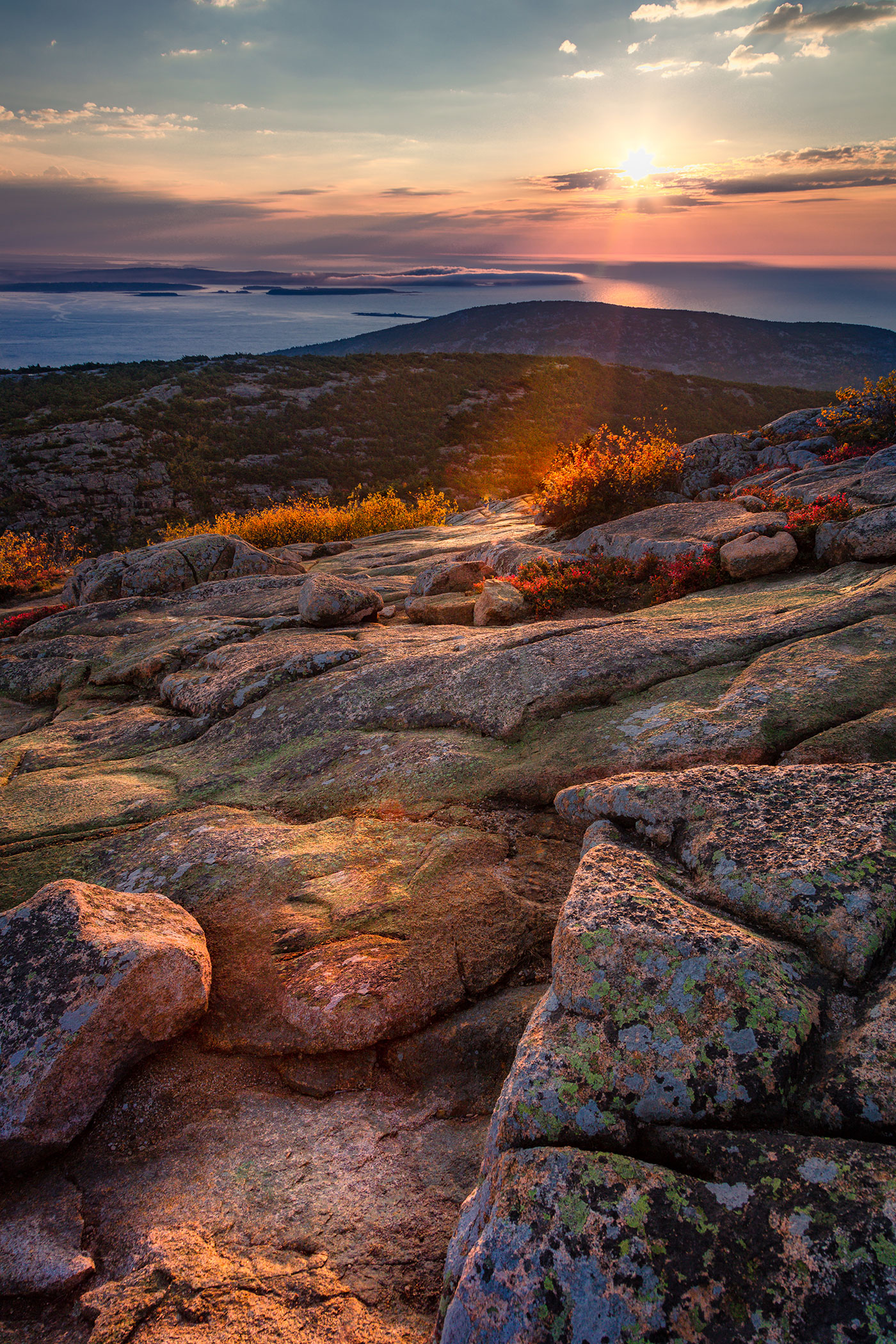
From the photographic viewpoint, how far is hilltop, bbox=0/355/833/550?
58.9m

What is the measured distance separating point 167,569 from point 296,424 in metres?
66.2

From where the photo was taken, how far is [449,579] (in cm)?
1416

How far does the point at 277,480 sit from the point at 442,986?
67.2 metres

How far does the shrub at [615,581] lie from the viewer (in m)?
11.3

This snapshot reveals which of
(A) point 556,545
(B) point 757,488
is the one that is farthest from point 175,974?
(B) point 757,488

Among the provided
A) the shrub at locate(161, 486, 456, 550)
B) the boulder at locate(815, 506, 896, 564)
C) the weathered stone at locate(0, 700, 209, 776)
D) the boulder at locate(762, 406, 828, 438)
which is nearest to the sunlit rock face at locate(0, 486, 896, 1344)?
the weathered stone at locate(0, 700, 209, 776)

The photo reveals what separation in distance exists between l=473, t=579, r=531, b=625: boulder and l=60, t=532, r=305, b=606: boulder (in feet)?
31.1

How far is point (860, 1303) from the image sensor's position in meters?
2.21

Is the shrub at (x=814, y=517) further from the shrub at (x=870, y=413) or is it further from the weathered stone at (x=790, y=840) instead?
the shrub at (x=870, y=413)

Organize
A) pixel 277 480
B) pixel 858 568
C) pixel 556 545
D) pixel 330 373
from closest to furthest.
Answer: pixel 858 568, pixel 556 545, pixel 277 480, pixel 330 373

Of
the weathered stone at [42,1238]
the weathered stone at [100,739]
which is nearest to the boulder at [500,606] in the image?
the weathered stone at [100,739]

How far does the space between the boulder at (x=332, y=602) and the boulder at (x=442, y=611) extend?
0.92 metres

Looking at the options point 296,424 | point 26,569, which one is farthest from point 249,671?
point 296,424

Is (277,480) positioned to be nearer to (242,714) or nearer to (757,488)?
(757,488)
